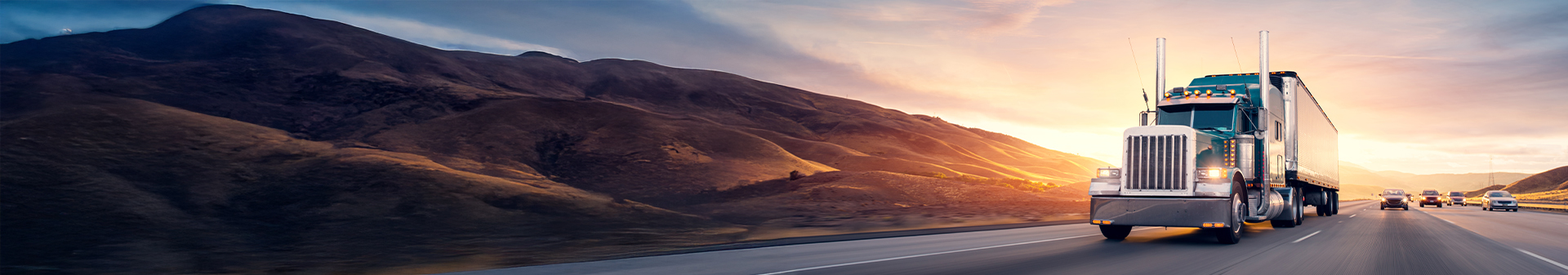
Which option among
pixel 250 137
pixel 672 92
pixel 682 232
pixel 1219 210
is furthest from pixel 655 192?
pixel 672 92

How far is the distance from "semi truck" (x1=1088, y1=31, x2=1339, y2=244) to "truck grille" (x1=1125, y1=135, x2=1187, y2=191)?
0.05 ft

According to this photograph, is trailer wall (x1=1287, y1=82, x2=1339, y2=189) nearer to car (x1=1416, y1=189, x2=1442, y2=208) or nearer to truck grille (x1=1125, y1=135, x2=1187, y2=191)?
truck grille (x1=1125, y1=135, x2=1187, y2=191)

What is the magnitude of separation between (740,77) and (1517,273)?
17001 centimetres

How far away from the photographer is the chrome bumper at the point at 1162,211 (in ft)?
47.6

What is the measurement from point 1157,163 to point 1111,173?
0.94m

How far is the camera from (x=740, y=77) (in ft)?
586

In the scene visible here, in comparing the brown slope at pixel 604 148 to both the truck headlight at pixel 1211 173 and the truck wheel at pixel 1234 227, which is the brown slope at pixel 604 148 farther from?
the truck headlight at pixel 1211 173

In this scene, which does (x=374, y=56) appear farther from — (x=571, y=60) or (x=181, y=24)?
(x=571, y=60)

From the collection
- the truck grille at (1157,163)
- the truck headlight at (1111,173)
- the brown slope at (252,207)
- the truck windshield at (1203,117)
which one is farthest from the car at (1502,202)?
the brown slope at (252,207)

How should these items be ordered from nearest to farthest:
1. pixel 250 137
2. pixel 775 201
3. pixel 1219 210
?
pixel 1219 210, pixel 775 201, pixel 250 137

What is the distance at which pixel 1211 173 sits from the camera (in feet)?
48.7

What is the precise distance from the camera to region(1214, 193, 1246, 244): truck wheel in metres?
14.7

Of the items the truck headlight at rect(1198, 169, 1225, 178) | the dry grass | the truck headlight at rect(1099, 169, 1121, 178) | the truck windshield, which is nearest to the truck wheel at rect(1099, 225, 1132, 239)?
the truck headlight at rect(1099, 169, 1121, 178)

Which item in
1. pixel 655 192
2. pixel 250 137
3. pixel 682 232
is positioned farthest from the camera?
pixel 655 192
